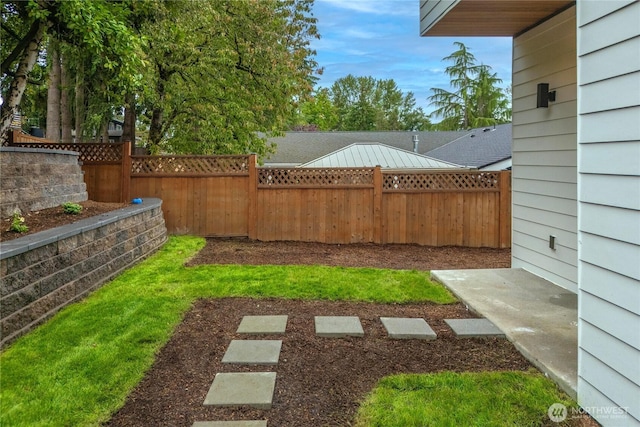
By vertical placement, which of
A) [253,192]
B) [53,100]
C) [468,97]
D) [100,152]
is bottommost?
[253,192]

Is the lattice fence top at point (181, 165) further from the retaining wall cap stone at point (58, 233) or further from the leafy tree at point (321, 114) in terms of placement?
the leafy tree at point (321, 114)

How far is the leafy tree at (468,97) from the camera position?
27031 millimetres

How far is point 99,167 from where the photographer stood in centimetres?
721

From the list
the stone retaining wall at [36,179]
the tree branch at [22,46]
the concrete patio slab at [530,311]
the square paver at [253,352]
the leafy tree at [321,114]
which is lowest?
the square paver at [253,352]

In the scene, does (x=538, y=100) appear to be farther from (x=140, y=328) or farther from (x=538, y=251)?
(x=140, y=328)

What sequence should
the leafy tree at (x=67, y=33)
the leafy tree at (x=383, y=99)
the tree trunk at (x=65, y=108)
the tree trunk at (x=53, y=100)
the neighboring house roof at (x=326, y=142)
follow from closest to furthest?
the leafy tree at (x=67, y=33), the tree trunk at (x=53, y=100), the tree trunk at (x=65, y=108), the neighboring house roof at (x=326, y=142), the leafy tree at (x=383, y=99)

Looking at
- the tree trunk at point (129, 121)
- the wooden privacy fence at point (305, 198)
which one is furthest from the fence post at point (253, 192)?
the tree trunk at point (129, 121)

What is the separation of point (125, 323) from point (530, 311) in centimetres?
328

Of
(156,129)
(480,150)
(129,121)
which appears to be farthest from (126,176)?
(480,150)

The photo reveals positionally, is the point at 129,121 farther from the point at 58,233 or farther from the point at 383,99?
the point at 383,99

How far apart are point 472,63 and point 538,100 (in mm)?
25487

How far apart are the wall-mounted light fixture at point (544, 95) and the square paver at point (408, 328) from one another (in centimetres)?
264

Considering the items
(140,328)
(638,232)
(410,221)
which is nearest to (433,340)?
(638,232)

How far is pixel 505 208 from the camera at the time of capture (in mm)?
7102
